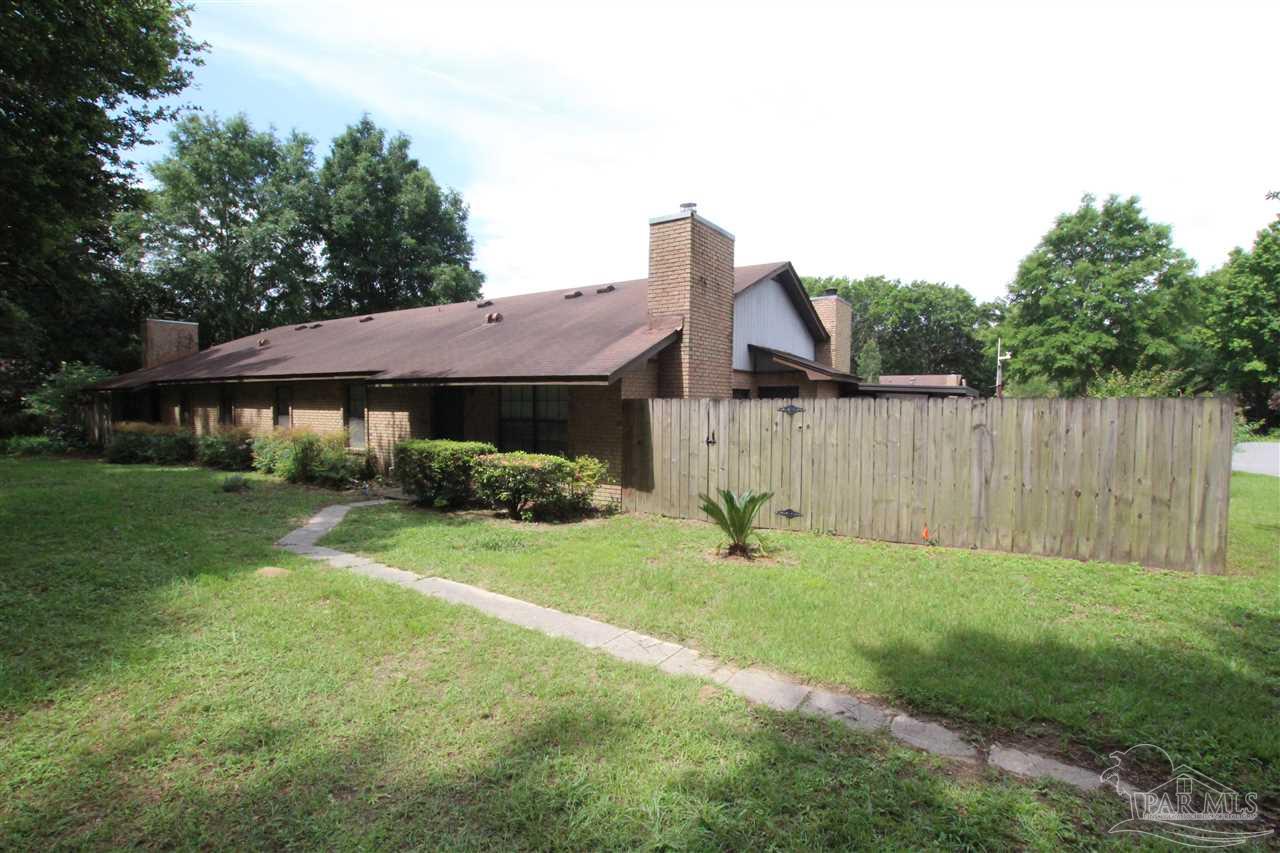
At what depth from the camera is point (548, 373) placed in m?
9.70

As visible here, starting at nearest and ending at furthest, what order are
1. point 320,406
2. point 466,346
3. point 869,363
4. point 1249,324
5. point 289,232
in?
point 466,346
point 320,406
point 289,232
point 1249,324
point 869,363

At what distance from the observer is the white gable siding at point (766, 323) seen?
13.2 meters

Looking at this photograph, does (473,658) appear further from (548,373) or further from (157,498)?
(157,498)

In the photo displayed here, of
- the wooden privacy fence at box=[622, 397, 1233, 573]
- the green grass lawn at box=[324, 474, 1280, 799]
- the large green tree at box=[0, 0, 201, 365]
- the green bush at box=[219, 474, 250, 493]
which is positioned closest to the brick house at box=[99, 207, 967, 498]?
the wooden privacy fence at box=[622, 397, 1233, 573]

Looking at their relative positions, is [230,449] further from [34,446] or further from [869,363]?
[869,363]

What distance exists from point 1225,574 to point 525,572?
24.1 feet

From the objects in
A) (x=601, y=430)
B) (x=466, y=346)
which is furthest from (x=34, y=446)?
(x=601, y=430)

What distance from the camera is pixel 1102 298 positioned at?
34906mm

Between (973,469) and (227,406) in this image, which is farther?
(227,406)

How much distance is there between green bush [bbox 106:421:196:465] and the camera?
17.1 metres

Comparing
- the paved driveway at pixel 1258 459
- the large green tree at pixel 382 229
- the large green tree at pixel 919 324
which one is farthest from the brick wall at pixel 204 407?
the large green tree at pixel 919 324

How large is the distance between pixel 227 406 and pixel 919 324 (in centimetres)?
5631

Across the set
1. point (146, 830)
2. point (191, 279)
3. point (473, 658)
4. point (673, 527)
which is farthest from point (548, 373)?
point (191, 279)
